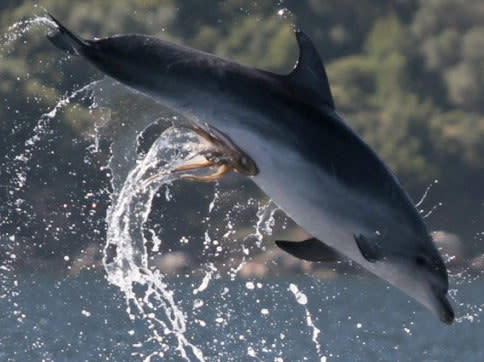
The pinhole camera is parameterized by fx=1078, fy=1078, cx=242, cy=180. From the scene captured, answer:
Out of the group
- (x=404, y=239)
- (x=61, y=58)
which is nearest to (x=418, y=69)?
(x=61, y=58)

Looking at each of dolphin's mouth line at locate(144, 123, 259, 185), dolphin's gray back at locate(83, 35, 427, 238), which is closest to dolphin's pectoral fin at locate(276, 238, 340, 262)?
dolphin's gray back at locate(83, 35, 427, 238)

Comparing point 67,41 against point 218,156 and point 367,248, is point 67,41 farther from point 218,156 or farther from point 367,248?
point 367,248

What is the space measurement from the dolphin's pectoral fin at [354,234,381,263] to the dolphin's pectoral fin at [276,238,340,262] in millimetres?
185

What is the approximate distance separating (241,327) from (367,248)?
18408 mm

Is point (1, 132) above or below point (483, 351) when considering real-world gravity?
below

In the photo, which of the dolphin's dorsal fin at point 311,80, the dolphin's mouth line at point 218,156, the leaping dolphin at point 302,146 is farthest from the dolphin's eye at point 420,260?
the dolphin's mouth line at point 218,156

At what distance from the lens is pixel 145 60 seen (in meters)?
4.34

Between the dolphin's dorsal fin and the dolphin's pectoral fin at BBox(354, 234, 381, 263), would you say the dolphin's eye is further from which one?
the dolphin's dorsal fin

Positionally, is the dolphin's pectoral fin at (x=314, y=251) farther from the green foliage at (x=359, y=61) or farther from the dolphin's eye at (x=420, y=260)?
the green foliage at (x=359, y=61)

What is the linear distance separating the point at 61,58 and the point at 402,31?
65.5 feet

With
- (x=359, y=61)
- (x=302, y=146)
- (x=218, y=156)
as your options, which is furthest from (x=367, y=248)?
(x=359, y=61)

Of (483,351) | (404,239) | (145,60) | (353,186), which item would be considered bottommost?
(483,351)

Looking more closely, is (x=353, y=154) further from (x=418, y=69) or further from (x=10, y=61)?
(x=418, y=69)

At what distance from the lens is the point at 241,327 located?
74.9 feet
